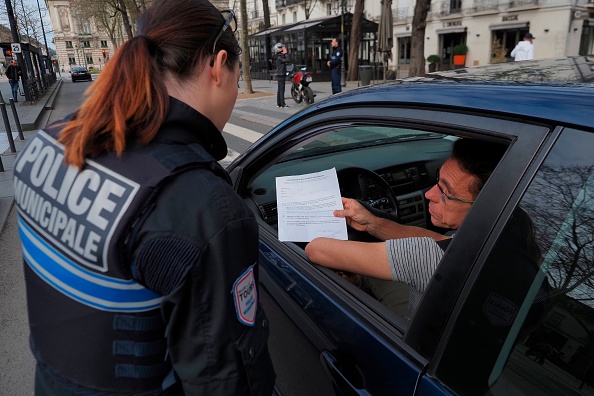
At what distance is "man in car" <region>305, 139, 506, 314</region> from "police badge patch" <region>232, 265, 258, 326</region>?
579mm

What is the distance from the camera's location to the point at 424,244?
139 centimetres

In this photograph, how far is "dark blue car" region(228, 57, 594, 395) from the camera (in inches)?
A: 34.0

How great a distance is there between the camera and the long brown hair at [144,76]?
91cm

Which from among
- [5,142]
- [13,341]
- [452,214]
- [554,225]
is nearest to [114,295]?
[554,225]

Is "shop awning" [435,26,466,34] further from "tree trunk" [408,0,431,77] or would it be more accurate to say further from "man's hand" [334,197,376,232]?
"man's hand" [334,197,376,232]

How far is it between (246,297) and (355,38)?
2086 cm

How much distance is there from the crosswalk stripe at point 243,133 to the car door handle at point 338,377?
7.67 m

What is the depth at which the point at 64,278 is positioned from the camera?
95cm

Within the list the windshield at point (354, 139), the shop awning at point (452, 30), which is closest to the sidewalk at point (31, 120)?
the windshield at point (354, 139)

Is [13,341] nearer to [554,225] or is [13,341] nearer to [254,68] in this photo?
[554,225]

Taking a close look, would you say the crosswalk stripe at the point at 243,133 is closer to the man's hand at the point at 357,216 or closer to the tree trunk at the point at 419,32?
the man's hand at the point at 357,216

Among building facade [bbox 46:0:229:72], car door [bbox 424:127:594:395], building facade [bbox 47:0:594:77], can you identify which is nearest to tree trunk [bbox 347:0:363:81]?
building facade [bbox 47:0:594:77]

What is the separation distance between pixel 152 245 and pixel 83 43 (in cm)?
8730

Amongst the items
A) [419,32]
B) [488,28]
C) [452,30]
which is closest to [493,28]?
[488,28]
